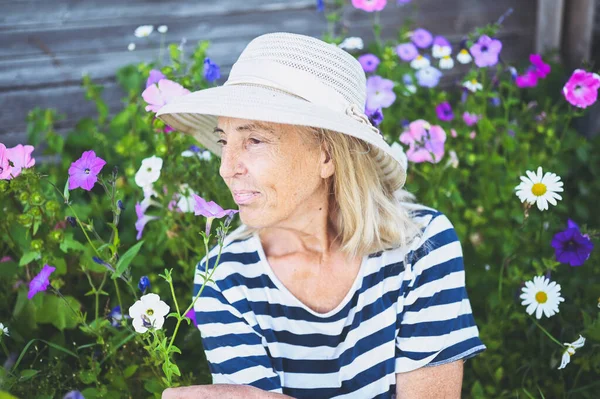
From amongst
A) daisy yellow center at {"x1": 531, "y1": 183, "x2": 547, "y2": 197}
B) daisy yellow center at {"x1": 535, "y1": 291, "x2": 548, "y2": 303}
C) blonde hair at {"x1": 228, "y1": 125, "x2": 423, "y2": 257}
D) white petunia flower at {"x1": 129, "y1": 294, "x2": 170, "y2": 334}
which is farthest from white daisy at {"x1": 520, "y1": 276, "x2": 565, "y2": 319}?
white petunia flower at {"x1": 129, "y1": 294, "x2": 170, "y2": 334}

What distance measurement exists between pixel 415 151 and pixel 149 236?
880mm

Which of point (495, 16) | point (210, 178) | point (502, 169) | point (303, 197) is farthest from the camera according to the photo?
point (495, 16)

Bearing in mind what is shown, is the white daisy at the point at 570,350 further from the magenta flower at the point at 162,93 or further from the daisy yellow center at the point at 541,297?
the magenta flower at the point at 162,93

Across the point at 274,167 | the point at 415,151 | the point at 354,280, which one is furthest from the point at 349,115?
the point at 415,151

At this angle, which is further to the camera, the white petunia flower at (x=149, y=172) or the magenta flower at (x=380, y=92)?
the magenta flower at (x=380, y=92)

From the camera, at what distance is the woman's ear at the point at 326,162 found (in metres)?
1.74

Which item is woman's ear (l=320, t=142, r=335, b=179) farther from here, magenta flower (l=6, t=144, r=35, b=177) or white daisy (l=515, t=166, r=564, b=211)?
magenta flower (l=6, t=144, r=35, b=177)

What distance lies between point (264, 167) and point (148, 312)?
44 centimetres

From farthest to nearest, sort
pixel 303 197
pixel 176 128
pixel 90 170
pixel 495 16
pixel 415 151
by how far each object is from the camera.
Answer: pixel 495 16 < pixel 415 151 < pixel 176 128 < pixel 303 197 < pixel 90 170

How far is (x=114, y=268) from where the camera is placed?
170 cm

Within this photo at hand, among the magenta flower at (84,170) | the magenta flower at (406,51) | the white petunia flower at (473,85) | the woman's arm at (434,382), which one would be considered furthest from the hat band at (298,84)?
the magenta flower at (406,51)

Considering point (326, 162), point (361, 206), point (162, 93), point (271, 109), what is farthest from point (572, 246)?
point (162, 93)

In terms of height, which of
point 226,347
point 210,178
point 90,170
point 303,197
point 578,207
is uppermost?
point 90,170

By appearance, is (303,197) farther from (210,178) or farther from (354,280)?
(210,178)
